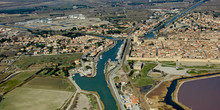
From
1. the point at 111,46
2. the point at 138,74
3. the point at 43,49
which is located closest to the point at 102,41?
the point at 111,46

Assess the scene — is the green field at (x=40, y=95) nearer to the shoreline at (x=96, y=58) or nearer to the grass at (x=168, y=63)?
the shoreline at (x=96, y=58)

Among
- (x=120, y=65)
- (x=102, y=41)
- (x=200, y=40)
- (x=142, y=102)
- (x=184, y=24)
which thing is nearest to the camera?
(x=142, y=102)

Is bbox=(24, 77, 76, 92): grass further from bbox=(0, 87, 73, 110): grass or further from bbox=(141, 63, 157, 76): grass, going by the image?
bbox=(141, 63, 157, 76): grass

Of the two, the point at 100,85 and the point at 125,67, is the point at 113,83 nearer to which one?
the point at 100,85

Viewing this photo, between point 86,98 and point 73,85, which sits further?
point 73,85

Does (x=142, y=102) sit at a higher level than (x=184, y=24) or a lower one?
lower

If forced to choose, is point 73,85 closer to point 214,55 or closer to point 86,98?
point 86,98

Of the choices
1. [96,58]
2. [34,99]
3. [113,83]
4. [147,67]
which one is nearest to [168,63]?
[147,67]

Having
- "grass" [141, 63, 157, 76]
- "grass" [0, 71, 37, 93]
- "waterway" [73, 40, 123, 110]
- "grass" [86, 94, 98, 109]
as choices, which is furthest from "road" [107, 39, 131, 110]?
"grass" [0, 71, 37, 93]
